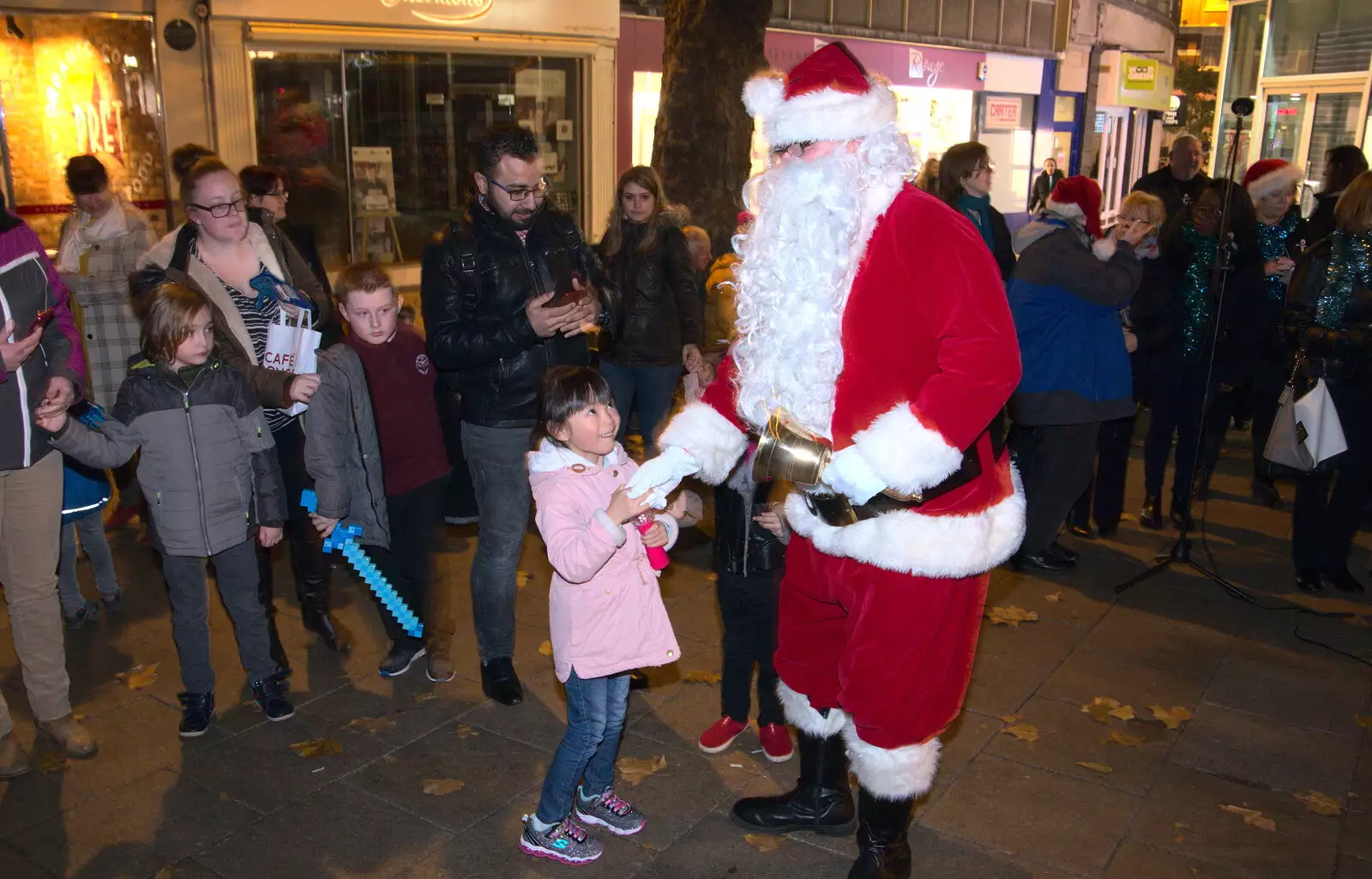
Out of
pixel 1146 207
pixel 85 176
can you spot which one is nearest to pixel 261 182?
pixel 85 176

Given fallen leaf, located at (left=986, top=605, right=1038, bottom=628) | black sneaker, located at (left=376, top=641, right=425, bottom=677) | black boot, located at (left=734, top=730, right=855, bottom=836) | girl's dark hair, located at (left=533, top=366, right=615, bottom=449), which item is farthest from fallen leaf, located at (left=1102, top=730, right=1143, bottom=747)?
black sneaker, located at (left=376, top=641, right=425, bottom=677)

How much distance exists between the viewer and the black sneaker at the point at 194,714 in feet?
14.3

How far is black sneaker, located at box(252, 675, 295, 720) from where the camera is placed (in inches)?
178

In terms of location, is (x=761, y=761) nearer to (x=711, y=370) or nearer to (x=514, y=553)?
(x=514, y=553)

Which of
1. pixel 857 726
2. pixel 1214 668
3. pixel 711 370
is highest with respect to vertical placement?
pixel 711 370

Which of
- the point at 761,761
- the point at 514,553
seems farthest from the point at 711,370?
the point at 761,761

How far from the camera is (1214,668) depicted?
5.23 m

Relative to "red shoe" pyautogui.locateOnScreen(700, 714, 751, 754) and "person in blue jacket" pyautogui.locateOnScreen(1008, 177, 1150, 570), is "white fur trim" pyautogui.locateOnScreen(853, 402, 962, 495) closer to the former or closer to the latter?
"red shoe" pyautogui.locateOnScreen(700, 714, 751, 754)

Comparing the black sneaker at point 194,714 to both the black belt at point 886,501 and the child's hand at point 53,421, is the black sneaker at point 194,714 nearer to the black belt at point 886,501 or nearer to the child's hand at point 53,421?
the child's hand at point 53,421

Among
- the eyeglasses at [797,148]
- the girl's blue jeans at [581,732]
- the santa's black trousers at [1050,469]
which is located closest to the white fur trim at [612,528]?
the girl's blue jeans at [581,732]

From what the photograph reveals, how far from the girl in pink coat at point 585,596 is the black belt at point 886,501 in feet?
1.83

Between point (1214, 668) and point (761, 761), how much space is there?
8.10 ft

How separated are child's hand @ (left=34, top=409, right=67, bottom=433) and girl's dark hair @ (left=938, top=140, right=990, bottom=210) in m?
5.31

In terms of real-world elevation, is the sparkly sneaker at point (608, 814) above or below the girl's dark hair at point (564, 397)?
below
